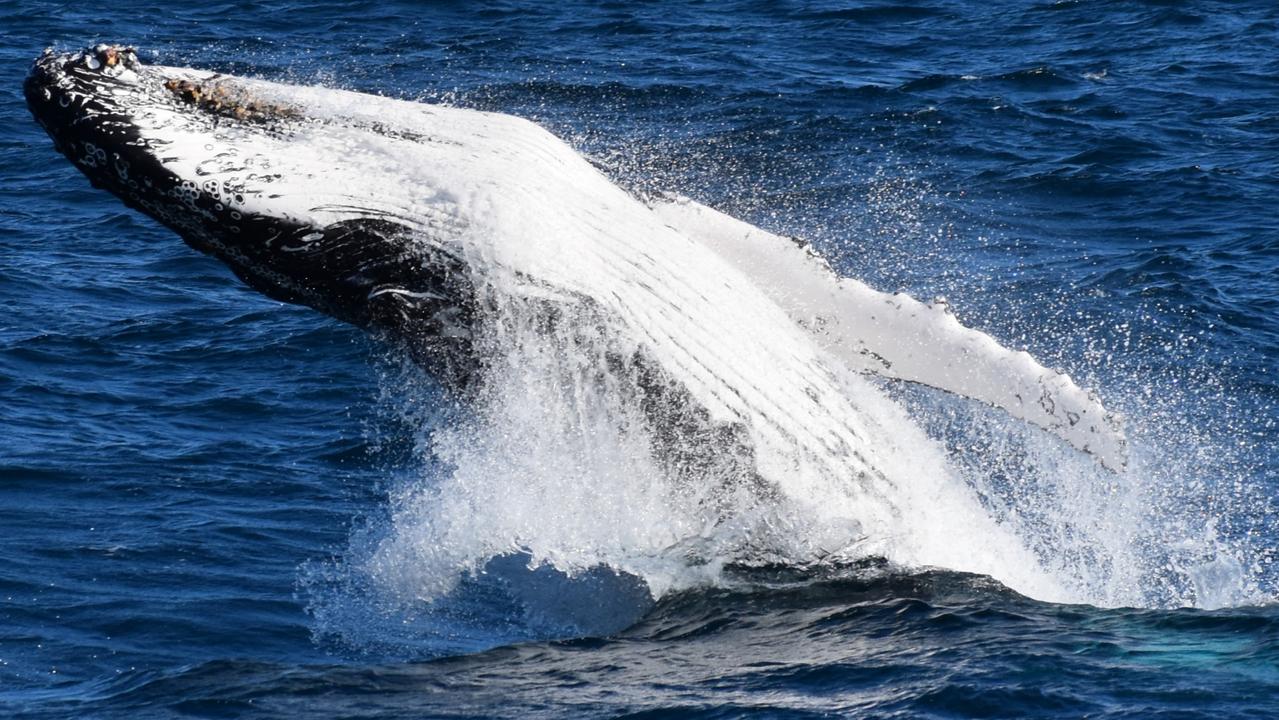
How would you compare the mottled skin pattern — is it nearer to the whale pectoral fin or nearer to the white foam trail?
the white foam trail

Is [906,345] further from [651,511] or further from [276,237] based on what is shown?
[276,237]

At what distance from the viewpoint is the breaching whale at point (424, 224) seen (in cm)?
998

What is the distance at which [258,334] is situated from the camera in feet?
67.2

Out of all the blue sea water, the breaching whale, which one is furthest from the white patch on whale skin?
the blue sea water

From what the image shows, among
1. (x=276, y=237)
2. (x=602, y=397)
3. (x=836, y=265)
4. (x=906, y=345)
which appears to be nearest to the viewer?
(x=276, y=237)

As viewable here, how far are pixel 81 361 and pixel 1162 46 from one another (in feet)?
72.3

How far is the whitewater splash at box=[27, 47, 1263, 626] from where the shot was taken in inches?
399

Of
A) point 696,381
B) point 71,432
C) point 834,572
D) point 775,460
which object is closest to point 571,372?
point 696,381

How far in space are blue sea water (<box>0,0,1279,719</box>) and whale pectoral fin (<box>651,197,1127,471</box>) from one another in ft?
4.51

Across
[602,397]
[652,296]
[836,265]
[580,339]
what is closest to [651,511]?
[602,397]

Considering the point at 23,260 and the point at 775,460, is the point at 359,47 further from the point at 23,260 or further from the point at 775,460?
the point at 775,460

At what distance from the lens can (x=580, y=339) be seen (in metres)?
10.6

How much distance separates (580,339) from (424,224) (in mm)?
1338

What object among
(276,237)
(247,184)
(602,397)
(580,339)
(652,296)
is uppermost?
(247,184)
